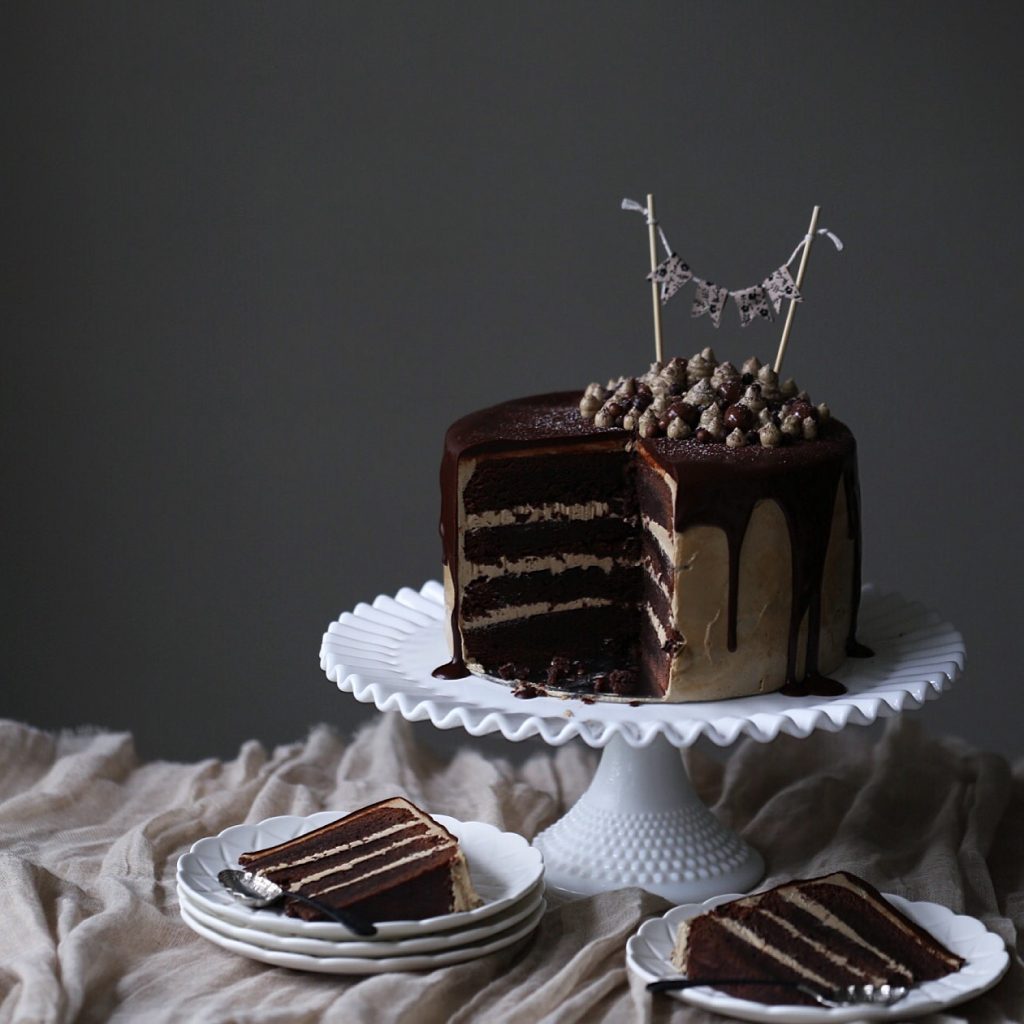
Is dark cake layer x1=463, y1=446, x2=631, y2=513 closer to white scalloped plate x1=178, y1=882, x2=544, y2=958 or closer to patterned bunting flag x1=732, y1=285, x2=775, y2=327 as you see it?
patterned bunting flag x1=732, y1=285, x2=775, y2=327

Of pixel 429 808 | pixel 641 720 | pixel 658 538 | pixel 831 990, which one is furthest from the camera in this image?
pixel 429 808

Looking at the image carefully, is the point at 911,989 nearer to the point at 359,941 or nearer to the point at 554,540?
the point at 359,941

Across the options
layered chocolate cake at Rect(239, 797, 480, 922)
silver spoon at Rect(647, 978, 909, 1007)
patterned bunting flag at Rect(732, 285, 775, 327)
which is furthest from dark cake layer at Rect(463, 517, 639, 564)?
silver spoon at Rect(647, 978, 909, 1007)

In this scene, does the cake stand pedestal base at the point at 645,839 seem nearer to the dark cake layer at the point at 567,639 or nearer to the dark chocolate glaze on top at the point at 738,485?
the dark cake layer at the point at 567,639

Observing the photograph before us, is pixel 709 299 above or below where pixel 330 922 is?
above

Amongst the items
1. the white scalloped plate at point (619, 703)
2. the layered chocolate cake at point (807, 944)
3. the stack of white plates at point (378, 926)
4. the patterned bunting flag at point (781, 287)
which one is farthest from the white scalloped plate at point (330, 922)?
the patterned bunting flag at point (781, 287)

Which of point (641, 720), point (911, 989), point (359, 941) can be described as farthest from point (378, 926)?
point (911, 989)
